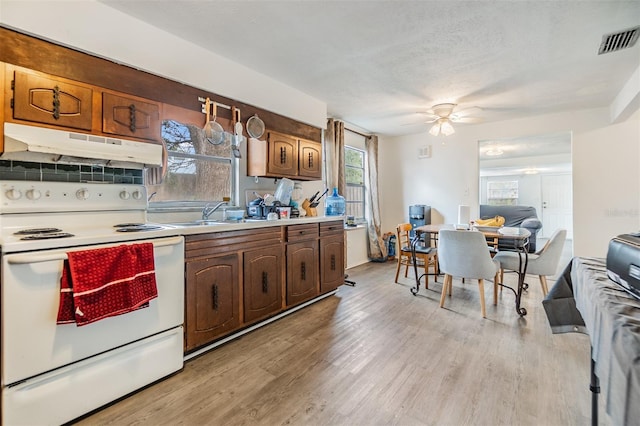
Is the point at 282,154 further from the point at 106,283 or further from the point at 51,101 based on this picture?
the point at 106,283

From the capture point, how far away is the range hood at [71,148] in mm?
1587

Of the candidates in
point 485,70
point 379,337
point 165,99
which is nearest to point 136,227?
point 165,99

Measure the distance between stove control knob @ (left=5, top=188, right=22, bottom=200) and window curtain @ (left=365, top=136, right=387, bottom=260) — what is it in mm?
4599

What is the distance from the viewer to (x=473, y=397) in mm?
1703

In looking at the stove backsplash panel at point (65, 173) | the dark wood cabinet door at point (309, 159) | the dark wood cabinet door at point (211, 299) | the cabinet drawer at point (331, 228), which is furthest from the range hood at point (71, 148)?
the cabinet drawer at point (331, 228)

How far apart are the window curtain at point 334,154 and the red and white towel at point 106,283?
10.00 feet

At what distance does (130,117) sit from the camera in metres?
2.04

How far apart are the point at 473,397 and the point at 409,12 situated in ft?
8.28

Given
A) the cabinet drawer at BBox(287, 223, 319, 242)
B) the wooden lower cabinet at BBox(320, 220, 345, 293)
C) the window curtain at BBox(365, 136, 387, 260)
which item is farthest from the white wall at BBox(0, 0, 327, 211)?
the window curtain at BBox(365, 136, 387, 260)

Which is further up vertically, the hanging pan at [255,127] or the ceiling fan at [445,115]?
the ceiling fan at [445,115]

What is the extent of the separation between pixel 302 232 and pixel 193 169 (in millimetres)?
1248

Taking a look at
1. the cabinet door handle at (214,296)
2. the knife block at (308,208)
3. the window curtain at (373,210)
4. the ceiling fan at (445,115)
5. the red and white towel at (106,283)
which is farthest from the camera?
the window curtain at (373,210)

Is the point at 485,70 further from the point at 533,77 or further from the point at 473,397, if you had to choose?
the point at 473,397

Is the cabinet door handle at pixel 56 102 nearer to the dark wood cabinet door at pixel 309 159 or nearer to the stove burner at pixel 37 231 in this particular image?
the stove burner at pixel 37 231
